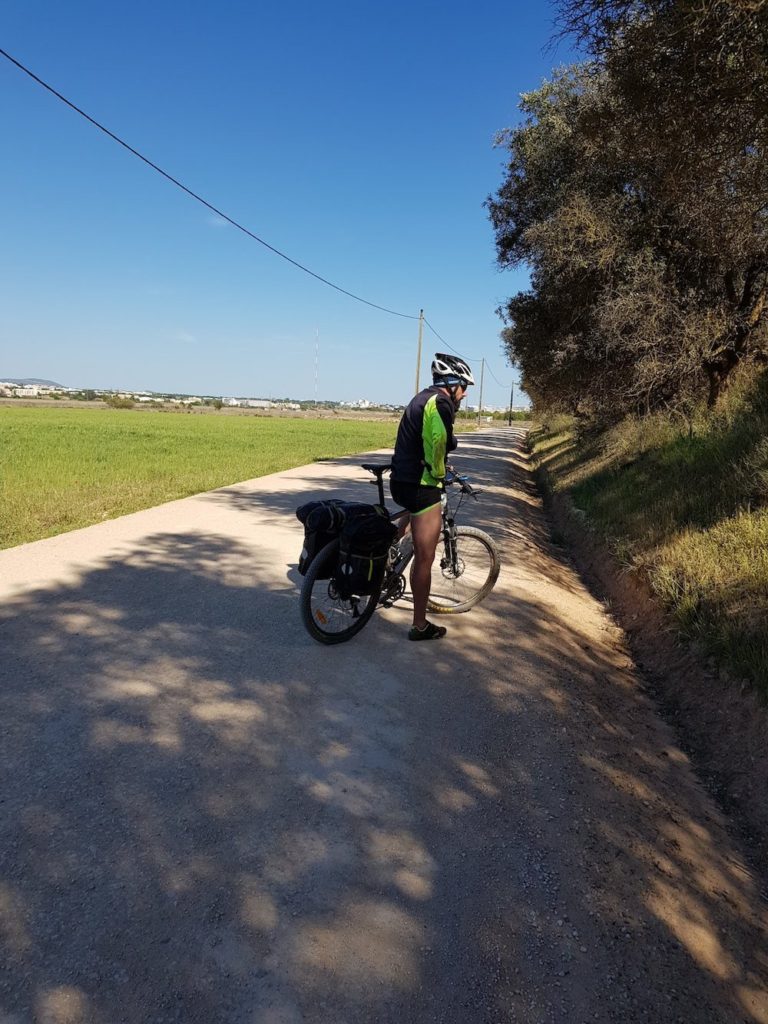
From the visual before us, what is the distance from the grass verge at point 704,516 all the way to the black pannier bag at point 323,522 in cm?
258

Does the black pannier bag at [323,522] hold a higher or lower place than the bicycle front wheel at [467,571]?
higher

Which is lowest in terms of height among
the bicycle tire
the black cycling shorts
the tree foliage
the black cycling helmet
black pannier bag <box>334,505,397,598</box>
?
the bicycle tire

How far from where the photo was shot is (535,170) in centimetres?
1331

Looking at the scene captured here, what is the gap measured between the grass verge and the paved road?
0.75 m

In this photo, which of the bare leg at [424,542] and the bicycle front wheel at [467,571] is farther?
the bicycle front wheel at [467,571]

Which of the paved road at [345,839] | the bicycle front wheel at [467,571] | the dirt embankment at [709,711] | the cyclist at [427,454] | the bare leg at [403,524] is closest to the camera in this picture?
the paved road at [345,839]

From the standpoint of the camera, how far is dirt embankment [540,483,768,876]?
9.57 ft

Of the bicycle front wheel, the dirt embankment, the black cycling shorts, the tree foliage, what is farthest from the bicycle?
the tree foliage

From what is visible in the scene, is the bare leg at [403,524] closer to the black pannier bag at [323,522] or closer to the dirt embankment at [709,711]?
the black pannier bag at [323,522]

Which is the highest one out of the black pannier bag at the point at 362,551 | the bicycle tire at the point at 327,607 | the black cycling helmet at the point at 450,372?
the black cycling helmet at the point at 450,372

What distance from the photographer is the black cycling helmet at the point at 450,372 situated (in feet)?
13.8

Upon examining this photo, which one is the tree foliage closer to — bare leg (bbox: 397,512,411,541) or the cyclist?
the cyclist

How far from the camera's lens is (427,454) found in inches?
162

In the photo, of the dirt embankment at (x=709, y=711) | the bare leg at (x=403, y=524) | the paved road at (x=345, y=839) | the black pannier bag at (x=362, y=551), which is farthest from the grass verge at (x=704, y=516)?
the black pannier bag at (x=362, y=551)
